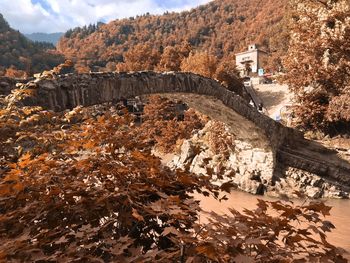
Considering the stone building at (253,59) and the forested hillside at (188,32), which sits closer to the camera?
the stone building at (253,59)

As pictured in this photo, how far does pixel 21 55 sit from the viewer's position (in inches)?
2606

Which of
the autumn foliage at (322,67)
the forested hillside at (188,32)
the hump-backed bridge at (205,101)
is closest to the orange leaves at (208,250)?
the hump-backed bridge at (205,101)

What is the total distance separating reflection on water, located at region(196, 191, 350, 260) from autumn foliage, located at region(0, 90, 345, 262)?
6.43 meters

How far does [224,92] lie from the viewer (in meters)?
10.4

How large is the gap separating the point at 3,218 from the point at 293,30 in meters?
17.5

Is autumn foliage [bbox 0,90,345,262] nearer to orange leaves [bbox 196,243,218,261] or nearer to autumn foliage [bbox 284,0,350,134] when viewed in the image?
orange leaves [bbox 196,243,218,261]

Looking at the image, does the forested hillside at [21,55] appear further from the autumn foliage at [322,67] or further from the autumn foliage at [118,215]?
the autumn foliage at [118,215]

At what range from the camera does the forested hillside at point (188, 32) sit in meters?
79.4

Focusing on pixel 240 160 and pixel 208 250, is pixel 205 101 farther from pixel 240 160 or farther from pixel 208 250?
pixel 208 250

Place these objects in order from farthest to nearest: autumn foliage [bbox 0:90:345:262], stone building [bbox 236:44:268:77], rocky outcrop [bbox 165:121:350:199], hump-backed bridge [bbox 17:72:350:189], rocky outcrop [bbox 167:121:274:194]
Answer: stone building [bbox 236:44:268:77] → rocky outcrop [bbox 167:121:274:194] → rocky outcrop [bbox 165:121:350:199] → hump-backed bridge [bbox 17:72:350:189] → autumn foliage [bbox 0:90:345:262]

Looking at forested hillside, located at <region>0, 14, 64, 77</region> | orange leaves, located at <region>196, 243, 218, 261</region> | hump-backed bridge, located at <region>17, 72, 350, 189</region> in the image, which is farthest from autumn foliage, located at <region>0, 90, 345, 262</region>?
forested hillside, located at <region>0, 14, 64, 77</region>

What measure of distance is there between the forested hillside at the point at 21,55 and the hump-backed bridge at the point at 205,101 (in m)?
50.1

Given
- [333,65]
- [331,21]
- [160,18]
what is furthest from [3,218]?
[160,18]

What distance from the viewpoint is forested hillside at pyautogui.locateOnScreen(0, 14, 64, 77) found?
61.4 meters
